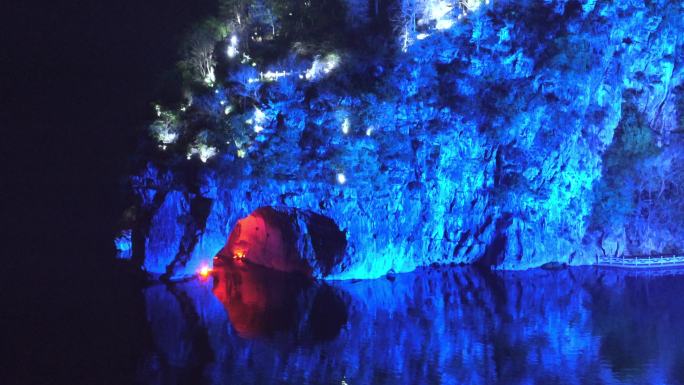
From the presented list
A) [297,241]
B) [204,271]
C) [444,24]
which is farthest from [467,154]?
[204,271]

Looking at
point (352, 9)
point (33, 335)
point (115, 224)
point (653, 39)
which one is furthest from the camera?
point (115, 224)

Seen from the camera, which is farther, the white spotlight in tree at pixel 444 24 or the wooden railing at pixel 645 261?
the white spotlight in tree at pixel 444 24

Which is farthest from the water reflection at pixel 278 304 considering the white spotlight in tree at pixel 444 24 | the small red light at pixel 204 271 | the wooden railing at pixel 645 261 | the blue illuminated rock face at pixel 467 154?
the wooden railing at pixel 645 261

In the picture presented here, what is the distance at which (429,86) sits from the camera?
32938 millimetres

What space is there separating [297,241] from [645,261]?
844 inches

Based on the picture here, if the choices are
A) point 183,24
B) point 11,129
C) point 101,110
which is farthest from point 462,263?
point 11,129

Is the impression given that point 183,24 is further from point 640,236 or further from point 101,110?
point 640,236

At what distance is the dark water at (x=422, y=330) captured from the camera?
56.3ft

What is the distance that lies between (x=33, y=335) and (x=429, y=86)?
24263 mm

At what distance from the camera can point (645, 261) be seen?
109 ft

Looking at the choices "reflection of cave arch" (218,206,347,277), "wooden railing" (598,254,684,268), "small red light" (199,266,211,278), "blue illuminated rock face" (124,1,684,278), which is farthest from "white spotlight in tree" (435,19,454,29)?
"small red light" (199,266,211,278)

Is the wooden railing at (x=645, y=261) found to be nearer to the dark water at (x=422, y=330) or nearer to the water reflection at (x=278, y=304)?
the dark water at (x=422, y=330)

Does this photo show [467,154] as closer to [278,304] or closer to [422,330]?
[422,330]

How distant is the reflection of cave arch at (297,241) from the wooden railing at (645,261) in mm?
17211
